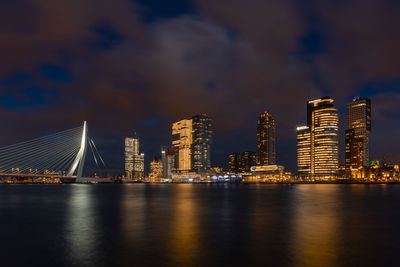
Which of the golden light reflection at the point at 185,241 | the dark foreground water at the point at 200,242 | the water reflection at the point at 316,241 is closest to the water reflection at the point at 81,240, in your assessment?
the dark foreground water at the point at 200,242

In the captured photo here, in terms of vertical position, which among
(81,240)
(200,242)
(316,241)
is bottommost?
(81,240)

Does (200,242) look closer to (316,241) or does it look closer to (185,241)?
(185,241)

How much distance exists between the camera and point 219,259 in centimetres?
1895

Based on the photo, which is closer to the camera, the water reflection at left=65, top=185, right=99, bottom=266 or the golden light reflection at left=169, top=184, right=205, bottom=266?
the golden light reflection at left=169, top=184, right=205, bottom=266

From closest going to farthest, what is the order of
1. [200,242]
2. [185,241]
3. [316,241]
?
[200,242] → [185,241] → [316,241]

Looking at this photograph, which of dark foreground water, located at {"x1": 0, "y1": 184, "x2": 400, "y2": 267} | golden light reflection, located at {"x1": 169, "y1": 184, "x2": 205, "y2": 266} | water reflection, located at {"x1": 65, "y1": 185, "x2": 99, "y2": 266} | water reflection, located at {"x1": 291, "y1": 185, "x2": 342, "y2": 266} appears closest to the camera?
water reflection, located at {"x1": 291, "y1": 185, "x2": 342, "y2": 266}


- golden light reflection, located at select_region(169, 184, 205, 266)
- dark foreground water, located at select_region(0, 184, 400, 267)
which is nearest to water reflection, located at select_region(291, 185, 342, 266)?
dark foreground water, located at select_region(0, 184, 400, 267)

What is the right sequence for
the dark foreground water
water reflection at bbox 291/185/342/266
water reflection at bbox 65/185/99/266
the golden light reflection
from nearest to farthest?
1. water reflection at bbox 291/185/342/266
2. the dark foreground water
3. the golden light reflection
4. water reflection at bbox 65/185/99/266

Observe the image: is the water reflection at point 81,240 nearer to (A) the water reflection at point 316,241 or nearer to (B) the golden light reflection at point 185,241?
(B) the golden light reflection at point 185,241

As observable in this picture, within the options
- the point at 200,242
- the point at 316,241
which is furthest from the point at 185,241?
the point at 316,241

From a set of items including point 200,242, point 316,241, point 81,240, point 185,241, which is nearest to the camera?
point 200,242

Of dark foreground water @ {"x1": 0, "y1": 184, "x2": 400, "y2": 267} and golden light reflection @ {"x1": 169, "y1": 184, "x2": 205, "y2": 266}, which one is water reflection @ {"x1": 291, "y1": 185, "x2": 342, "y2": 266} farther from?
golden light reflection @ {"x1": 169, "y1": 184, "x2": 205, "y2": 266}

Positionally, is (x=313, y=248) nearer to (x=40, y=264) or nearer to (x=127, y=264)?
(x=127, y=264)

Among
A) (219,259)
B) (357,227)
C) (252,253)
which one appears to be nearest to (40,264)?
(219,259)
